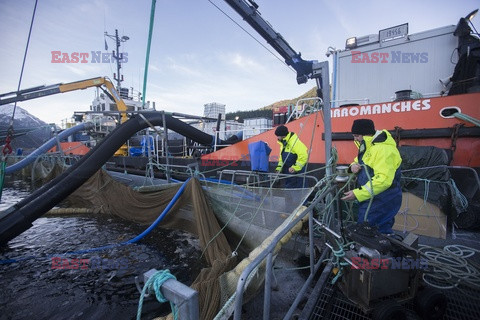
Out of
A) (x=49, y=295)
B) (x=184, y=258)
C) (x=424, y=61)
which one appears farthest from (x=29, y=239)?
(x=424, y=61)

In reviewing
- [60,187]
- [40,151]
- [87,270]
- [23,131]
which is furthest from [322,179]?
[40,151]

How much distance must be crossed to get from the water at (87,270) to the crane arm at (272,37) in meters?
6.19

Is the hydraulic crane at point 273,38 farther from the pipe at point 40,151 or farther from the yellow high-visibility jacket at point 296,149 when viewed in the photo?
the pipe at point 40,151

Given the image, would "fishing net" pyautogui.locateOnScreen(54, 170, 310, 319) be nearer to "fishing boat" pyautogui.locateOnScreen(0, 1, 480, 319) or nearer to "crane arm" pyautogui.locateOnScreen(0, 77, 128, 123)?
"fishing boat" pyautogui.locateOnScreen(0, 1, 480, 319)

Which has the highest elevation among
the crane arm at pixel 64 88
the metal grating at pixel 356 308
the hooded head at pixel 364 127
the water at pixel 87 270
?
the crane arm at pixel 64 88

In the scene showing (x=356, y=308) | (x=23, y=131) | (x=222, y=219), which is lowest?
(x=356, y=308)

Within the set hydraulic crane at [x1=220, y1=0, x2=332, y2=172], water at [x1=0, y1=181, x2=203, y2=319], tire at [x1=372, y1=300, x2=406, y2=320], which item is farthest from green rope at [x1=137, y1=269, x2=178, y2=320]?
hydraulic crane at [x1=220, y1=0, x2=332, y2=172]

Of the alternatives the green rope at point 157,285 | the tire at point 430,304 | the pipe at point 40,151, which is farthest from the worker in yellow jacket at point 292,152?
the pipe at point 40,151

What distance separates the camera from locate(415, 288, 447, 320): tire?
1929mm

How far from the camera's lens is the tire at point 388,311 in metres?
1.75

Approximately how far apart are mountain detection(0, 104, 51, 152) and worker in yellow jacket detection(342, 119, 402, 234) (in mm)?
8018

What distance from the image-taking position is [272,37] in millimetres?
7602

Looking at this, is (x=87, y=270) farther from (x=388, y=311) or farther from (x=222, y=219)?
(x=388, y=311)

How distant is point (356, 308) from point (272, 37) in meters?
7.79
